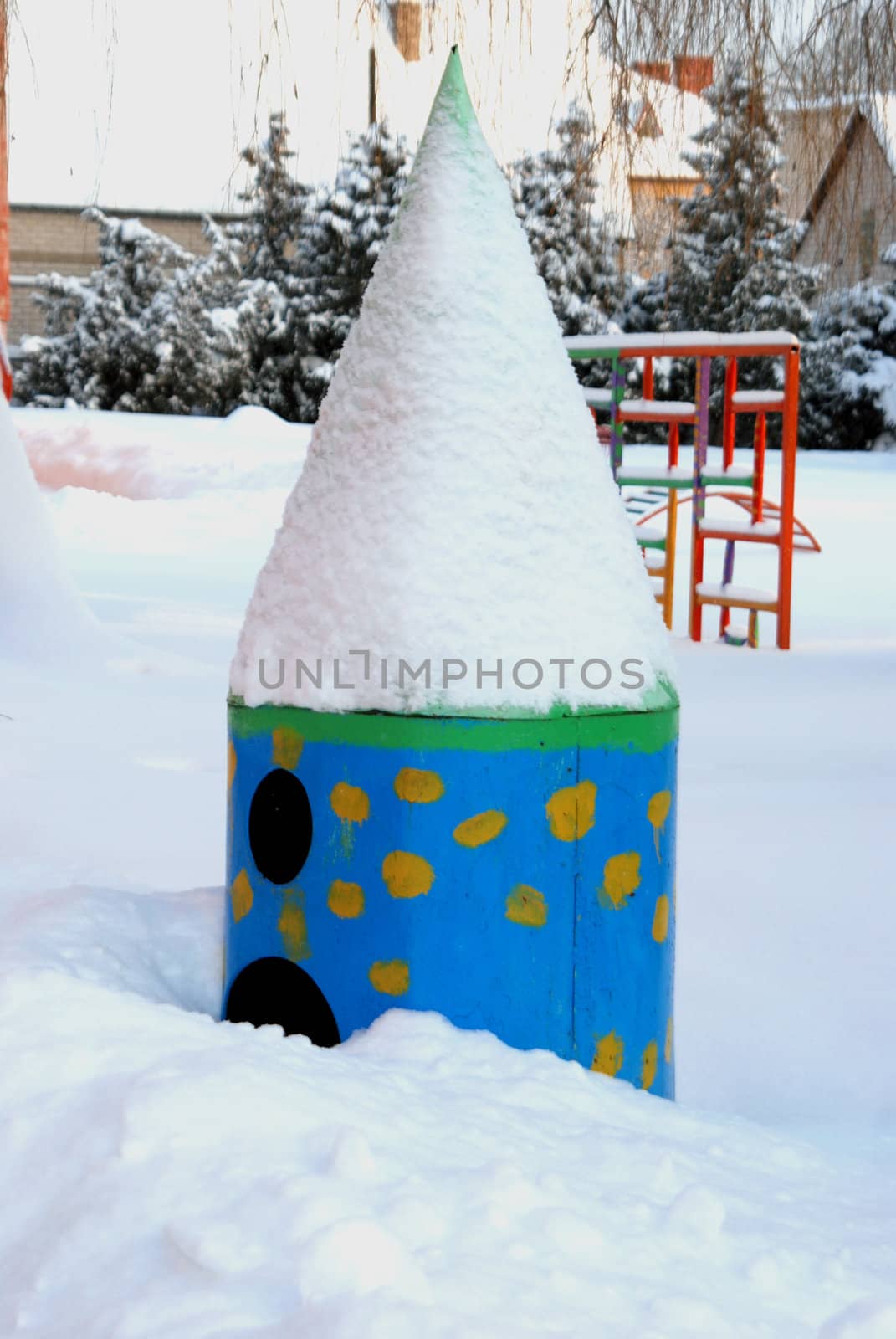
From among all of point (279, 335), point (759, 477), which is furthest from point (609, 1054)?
point (279, 335)

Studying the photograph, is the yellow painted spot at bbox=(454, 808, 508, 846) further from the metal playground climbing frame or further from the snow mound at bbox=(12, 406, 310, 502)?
the snow mound at bbox=(12, 406, 310, 502)

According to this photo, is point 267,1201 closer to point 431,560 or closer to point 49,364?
point 431,560

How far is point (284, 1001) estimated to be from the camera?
6.17 ft

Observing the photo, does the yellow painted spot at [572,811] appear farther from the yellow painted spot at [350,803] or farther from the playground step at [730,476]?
the playground step at [730,476]

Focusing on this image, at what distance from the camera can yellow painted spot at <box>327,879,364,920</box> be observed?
1.79 meters

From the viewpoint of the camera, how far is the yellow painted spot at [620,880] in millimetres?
1838

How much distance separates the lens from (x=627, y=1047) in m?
1.87

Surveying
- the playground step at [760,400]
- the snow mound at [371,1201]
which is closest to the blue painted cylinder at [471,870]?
the snow mound at [371,1201]

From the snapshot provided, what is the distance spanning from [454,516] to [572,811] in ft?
1.26

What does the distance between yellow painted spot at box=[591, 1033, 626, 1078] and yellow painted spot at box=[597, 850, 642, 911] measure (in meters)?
0.16

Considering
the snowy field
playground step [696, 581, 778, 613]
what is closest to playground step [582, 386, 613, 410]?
playground step [696, 581, 778, 613]

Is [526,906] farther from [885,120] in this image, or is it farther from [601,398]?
[601,398]

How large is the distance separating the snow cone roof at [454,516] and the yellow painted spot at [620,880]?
0.63 feet

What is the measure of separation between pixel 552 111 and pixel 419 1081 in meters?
1.49
